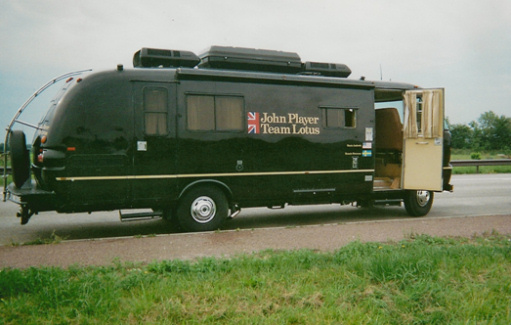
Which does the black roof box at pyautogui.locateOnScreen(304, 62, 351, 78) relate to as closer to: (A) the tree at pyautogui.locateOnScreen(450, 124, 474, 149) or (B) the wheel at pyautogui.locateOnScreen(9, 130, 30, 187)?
(B) the wheel at pyautogui.locateOnScreen(9, 130, 30, 187)

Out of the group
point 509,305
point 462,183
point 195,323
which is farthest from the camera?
point 462,183

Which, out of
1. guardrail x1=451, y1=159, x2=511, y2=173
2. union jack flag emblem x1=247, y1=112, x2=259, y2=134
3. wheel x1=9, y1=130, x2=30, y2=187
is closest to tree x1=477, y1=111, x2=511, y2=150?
guardrail x1=451, y1=159, x2=511, y2=173

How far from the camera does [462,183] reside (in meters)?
18.6

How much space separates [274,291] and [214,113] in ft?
14.5

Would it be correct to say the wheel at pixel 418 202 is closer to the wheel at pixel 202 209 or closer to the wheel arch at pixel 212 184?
the wheel arch at pixel 212 184

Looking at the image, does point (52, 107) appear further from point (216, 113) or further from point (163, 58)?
point (216, 113)

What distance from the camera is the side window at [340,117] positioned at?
956 centimetres

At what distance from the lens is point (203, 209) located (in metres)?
8.44

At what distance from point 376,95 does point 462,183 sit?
958cm

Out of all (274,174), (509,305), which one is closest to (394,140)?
(274,174)

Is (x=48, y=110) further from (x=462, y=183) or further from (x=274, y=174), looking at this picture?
(x=462, y=183)

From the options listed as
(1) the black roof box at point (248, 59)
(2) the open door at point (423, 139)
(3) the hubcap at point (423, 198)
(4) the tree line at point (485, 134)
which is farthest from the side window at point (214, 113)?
(4) the tree line at point (485, 134)

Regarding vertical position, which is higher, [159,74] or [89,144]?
[159,74]

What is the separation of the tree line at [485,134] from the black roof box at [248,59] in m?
40.9
